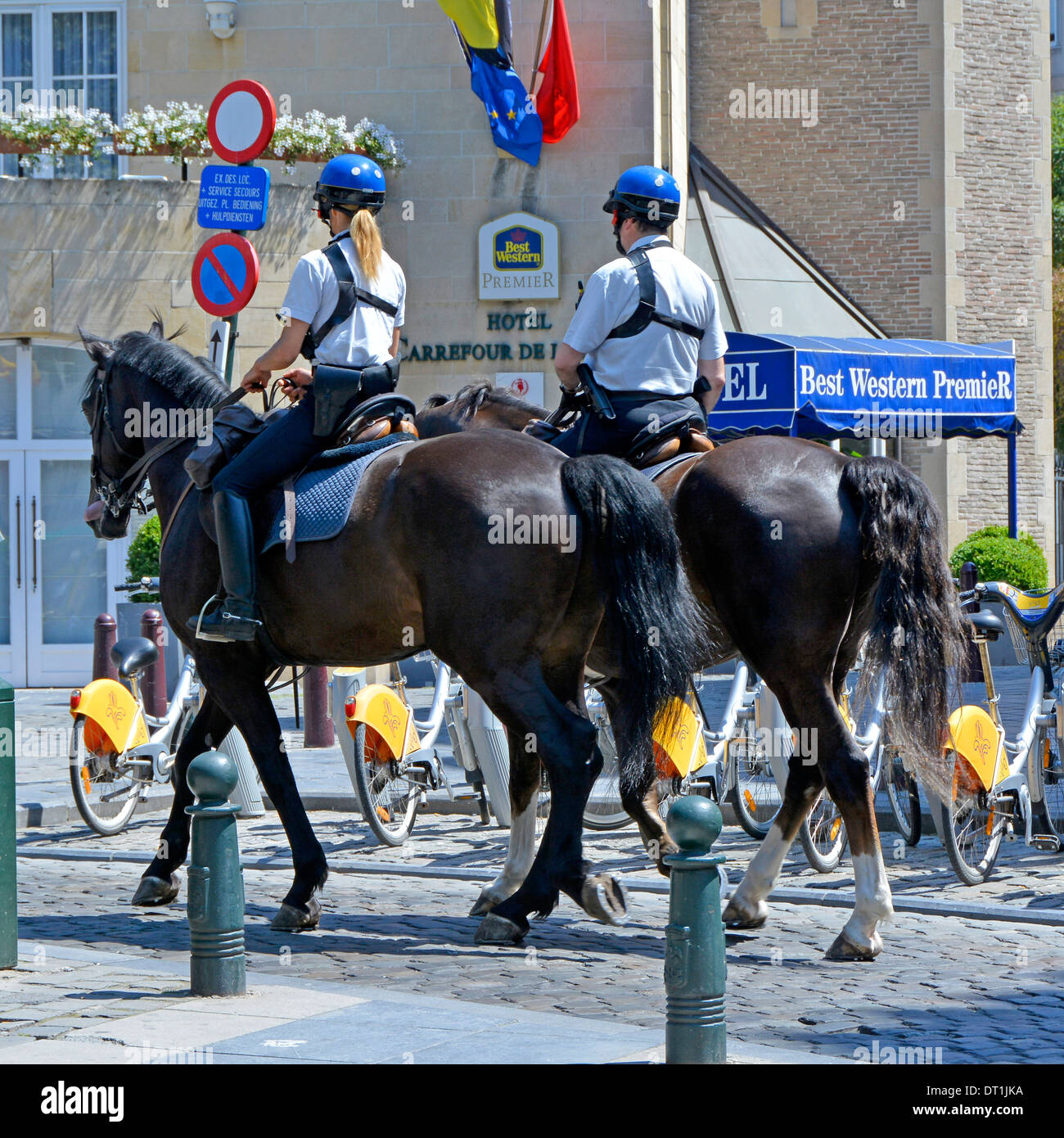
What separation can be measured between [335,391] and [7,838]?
7.06 ft

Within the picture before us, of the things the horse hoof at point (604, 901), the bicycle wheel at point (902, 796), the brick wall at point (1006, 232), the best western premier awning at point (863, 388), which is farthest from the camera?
the brick wall at point (1006, 232)

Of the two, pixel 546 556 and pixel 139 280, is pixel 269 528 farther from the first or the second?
pixel 139 280

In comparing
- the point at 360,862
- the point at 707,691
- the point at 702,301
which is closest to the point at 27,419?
the point at 707,691

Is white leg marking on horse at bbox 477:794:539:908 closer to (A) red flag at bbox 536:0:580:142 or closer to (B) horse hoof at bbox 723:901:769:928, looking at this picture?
(B) horse hoof at bbox 723:901:769:928

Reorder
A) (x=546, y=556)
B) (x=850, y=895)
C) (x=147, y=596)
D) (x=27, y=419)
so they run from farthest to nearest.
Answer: (x=27, y=419), (x=147, y=596), (x=850, y=895), (x=546, y=556)

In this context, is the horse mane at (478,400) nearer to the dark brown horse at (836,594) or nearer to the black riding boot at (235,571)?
the black riding boot at (235,571)

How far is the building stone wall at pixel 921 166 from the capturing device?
82.8 ft

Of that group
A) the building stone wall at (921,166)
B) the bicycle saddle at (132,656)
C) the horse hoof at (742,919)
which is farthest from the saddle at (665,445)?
the building stone wall at (921,166)

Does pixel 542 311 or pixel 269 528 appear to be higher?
pixel 542 311

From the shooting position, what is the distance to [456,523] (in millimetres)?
6094

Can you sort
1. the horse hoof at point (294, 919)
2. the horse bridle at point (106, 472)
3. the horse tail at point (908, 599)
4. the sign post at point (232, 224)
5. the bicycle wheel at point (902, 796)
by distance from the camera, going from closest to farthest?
the horse tail at point (908, 599) → the horse hoof at point (294, 919) → the horse bridle at point (106, 472) → the bicycle wheel at point (902, 796) → the sign post at point (232, 224)

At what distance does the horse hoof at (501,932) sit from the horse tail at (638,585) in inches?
28.6

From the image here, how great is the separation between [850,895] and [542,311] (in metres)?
12.2
